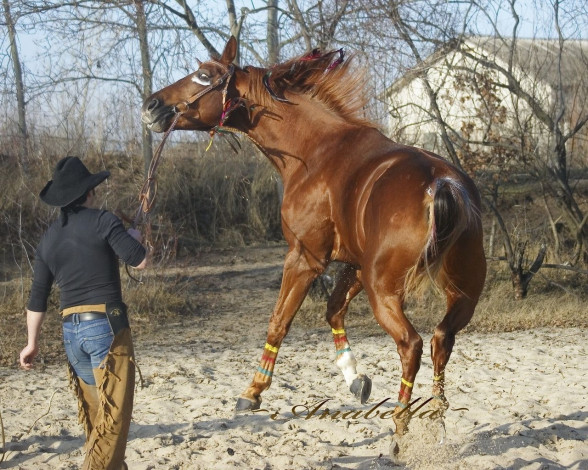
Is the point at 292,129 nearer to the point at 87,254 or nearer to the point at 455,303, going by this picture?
the point at 455,303

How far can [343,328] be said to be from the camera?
211 inches

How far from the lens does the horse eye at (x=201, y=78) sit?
5.52m

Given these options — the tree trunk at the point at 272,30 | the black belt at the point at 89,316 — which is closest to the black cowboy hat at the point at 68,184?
the black belt at the point at 89,316

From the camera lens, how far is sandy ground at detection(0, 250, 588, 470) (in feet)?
16.3

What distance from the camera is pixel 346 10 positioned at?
32.3ft

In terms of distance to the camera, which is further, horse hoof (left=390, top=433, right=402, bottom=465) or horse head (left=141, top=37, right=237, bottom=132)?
horse head (left=141, top=37, right=237, bottom=132)

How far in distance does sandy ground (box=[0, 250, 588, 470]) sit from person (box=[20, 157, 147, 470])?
0.95ft

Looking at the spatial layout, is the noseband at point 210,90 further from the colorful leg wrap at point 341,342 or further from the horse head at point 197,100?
the colorful leg wrap at point 341,342

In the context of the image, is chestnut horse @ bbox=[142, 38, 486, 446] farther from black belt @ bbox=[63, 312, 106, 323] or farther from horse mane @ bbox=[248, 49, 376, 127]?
black belt @ bbox=[63, 312, 106, 323]

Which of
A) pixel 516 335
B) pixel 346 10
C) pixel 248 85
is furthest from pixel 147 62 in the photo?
pixel 516 335

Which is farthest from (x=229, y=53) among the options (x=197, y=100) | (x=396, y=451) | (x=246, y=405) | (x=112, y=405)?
(x=396, y=451)

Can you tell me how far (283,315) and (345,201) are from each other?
2.89ft

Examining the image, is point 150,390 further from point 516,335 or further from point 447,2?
point 447,2

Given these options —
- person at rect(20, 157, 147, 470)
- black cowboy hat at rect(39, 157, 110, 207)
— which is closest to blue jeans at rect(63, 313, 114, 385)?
person at rect(20, 157, 147, 470)
